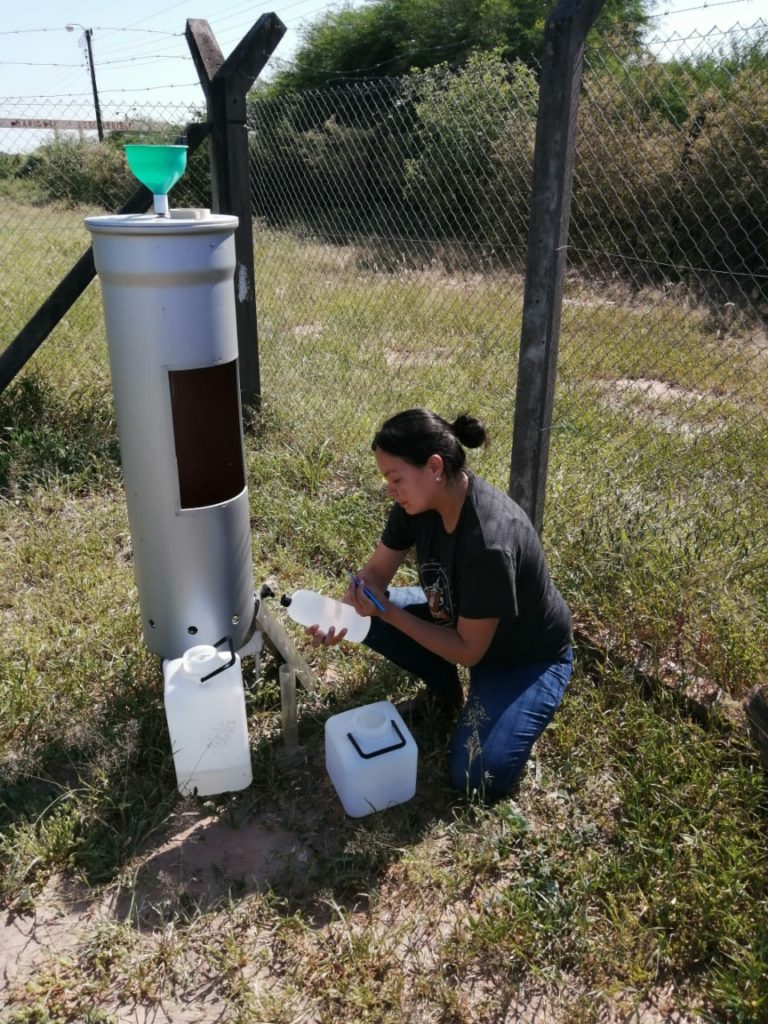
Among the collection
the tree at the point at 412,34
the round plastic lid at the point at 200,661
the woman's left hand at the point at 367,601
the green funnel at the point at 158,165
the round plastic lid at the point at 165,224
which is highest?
the tree at the point at 412,34

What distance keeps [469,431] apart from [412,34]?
24.6 m

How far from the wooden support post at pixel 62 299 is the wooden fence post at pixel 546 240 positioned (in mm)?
2227

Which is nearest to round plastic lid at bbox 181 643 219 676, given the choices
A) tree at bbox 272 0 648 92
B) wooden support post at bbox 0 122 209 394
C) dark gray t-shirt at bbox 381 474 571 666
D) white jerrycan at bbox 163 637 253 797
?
white jerrycan at bbox 163 637 253 797

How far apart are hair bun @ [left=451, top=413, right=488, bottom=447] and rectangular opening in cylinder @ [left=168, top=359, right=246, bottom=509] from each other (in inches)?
28.5

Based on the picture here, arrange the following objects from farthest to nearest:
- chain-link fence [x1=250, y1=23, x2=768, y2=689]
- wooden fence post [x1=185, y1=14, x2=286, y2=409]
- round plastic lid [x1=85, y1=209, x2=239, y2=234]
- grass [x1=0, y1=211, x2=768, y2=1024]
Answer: wooden fence post [x1=185, y1=14, x2=286, y2=409] < chain-link fence [x1=250, y1=23, x2=768, y2=689] < round plastic lid [x1=85, y1=209, x2=239, y2=234] < grass [x1=0, y1=211, x2=768, y2=1024]

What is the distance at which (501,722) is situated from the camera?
7.68 feet

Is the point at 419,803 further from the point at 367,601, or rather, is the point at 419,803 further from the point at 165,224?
the point at 165,224

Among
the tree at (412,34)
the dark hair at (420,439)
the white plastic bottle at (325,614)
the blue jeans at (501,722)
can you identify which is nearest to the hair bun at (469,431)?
the dark hair at (420,439)

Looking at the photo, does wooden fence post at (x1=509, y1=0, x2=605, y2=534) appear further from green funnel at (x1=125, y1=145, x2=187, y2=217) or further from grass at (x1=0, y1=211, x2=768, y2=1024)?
green funnel at (x1=125, y1=145, x2=187, y2=217)

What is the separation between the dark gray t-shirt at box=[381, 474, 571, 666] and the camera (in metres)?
2.18

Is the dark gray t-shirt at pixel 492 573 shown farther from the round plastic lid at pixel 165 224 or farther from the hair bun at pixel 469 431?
the round plastic lid at pixel 165 224

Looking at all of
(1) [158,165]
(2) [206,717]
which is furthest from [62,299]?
(2) [206,717]

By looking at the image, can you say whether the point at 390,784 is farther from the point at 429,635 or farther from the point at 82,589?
the point at 82,589

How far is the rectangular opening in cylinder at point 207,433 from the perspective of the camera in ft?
7.73
